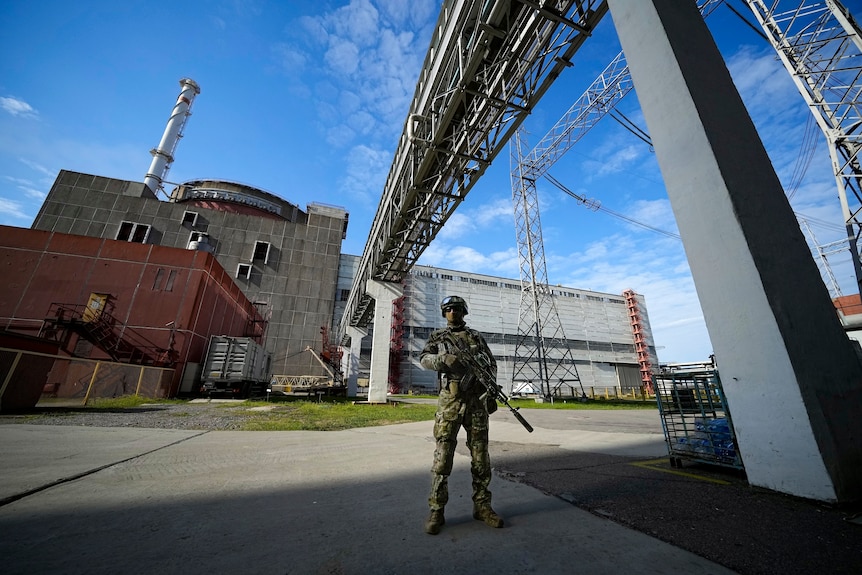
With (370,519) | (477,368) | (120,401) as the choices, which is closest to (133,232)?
(120,401)

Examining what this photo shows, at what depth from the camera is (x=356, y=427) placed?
7.33 metres

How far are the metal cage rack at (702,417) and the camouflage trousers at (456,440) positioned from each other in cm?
289

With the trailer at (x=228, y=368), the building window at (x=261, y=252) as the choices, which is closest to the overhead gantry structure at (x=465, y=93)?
the trailer at (x=228, y=368)

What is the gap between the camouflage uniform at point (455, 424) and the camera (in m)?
2.29

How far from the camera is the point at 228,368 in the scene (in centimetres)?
1602

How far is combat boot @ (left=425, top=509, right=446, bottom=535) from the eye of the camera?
81.1 inches

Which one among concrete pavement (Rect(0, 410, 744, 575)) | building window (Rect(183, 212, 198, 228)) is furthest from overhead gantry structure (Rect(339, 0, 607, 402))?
building window (Rect(183, 212, 198, 228))

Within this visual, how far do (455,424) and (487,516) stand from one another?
2.09 feet

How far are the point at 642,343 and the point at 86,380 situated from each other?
53838 millimetres

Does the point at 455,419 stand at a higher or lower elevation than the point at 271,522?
higher

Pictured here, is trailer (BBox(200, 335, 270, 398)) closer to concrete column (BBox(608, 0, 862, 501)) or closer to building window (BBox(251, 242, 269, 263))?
building window (BBox(251, 242, 269, 263))

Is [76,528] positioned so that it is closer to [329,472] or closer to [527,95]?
[329,472]

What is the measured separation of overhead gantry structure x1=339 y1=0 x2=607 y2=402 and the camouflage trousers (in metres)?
7.30

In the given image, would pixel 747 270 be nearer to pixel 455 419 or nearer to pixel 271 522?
pixel 455 419
